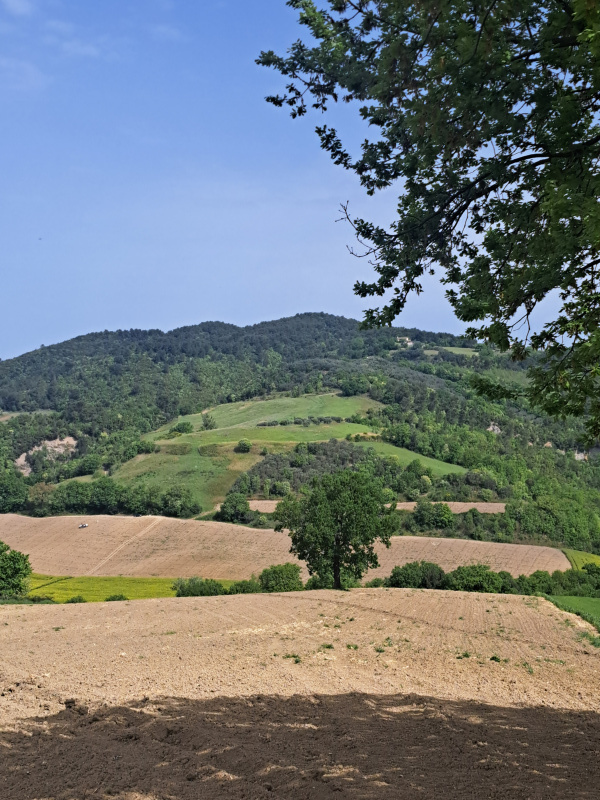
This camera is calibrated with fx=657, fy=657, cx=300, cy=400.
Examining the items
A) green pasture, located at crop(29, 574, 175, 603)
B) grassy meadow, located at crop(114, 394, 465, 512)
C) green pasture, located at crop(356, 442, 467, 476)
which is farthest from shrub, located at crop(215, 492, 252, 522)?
green pasture, located at crop(356, 442, 467, 476)

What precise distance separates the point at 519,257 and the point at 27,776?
29.4 ft

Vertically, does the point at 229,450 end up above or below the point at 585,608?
above

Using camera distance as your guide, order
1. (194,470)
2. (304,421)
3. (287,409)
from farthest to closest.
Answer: (287,409), (304,421), (194,470)

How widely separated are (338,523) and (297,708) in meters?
24.8

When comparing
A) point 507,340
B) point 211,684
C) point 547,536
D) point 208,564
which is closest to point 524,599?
point 211,684

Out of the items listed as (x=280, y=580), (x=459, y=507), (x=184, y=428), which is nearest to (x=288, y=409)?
(x=184, y=428)

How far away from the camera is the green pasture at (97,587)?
50.1 m

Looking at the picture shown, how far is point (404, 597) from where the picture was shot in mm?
26453

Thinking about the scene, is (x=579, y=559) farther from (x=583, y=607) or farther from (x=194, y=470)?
(x=194, y=470)

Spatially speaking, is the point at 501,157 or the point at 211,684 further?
the point at 211,684

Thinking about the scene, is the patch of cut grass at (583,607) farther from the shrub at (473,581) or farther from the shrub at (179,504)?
the shrub at (179,504)

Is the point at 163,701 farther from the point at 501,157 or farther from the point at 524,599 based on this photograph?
the point at 524,599

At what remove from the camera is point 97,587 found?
5619cm

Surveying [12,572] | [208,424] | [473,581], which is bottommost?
[473,581]
